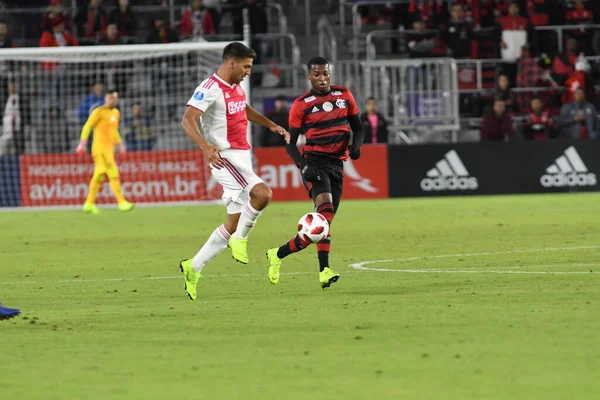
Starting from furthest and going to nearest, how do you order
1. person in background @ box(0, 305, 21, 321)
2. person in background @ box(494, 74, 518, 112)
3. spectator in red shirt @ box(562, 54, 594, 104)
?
spectator in red shirt @ box(562, 54, 594, 104) < person in background @ box(494, 74, 518, 112) < person in background @ box(0, 305, 21, 321)

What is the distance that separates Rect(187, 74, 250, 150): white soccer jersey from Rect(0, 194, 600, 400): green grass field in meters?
1.35

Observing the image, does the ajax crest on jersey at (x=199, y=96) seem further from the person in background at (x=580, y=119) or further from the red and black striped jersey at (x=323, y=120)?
the person in background at (x=580, y=119)

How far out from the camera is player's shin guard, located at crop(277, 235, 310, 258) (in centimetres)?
1126

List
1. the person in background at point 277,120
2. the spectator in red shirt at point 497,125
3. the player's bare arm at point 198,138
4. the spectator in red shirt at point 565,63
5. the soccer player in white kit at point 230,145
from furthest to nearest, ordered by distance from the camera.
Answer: the spectator in red shirt at point 565,63, the spectator in red shirt at point 497,125, the person in background at point 277,120, the soccer player in white kit at point 230,145, the player's bare arm at point 198,138

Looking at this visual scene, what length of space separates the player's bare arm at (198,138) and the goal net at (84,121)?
14.7 m

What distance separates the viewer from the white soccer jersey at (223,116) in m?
11.1

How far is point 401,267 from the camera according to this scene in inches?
513

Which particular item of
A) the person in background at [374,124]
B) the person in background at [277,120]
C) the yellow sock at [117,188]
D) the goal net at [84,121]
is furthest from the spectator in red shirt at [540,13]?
the yellow sock at [117,188]

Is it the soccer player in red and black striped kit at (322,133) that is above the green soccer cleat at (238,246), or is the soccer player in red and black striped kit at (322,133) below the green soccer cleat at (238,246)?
above

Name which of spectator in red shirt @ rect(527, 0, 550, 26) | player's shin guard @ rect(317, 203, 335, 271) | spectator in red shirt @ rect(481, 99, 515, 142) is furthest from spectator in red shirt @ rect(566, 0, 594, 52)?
player's shin guard @ rect(317, 203, 335, 271)

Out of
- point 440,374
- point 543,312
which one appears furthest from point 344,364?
point 543,312

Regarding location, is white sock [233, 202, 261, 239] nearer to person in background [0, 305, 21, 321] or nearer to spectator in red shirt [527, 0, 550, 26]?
person in background [0, 305, 21, 321]

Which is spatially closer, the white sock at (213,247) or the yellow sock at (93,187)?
the white sock at (213,247)

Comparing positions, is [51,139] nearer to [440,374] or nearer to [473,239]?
[473,239]
